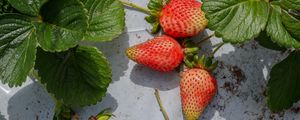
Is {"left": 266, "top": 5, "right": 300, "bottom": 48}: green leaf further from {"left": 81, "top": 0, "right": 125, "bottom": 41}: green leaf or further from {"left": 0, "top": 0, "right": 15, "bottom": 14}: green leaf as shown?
{"left": 0, "top": 0, "right": 15, "bottom": 14}: green leaf

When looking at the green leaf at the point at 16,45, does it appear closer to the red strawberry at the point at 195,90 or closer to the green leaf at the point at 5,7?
the green leaf at the point at 5,7

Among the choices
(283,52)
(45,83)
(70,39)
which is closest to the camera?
(70,39)

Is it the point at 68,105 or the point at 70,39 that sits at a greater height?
the point at 70,39

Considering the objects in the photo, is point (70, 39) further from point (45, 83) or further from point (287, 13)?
point (287, 13)

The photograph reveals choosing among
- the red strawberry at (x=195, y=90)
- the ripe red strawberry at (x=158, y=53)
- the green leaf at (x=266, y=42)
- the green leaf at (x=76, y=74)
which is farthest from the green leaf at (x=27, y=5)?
the green leaf at (x=266, y=42)

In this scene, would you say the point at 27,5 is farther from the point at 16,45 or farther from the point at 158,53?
the point at 158,53

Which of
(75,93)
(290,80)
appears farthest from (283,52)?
(75,93)
